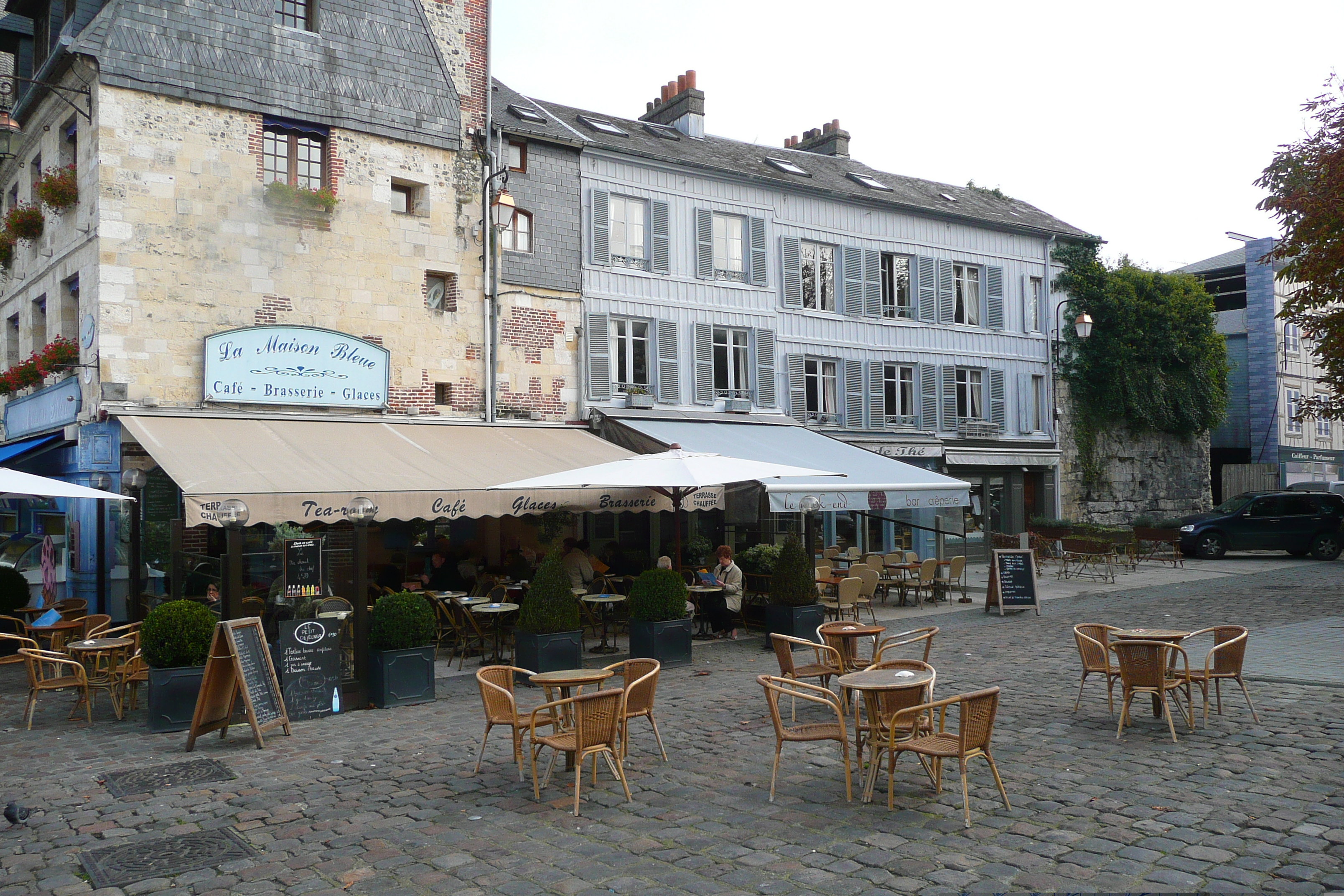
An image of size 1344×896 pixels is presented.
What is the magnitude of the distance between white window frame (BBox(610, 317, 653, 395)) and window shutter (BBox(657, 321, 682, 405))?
0.56ft

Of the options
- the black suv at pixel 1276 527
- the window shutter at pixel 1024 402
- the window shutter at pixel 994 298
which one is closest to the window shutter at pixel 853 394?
the window shutter at pixel 994 298

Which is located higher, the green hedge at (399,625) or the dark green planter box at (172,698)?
the green hedge at (399,625)

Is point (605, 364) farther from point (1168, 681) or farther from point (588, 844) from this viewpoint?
point (588, 844)

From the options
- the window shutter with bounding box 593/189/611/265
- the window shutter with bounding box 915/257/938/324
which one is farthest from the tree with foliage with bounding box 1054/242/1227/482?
the window shutter with bounding box 593/189/611/265

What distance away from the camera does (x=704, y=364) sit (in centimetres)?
1848

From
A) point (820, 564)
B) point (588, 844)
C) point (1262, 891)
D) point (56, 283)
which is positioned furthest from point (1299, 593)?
point (56, 283)

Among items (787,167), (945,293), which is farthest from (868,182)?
(945,293)

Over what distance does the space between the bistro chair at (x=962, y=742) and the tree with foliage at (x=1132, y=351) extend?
2114 centimetres

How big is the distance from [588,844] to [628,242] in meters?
13.9

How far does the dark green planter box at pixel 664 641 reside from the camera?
416 inches

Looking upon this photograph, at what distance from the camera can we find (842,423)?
20.8 metres

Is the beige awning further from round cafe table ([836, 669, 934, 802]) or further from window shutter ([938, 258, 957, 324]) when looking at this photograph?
window shutter ([938, 258, 957, 324])

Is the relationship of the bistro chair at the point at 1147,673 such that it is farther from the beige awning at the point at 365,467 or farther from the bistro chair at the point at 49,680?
the bistro chair at the point at 49,680

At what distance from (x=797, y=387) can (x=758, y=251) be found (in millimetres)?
2765
